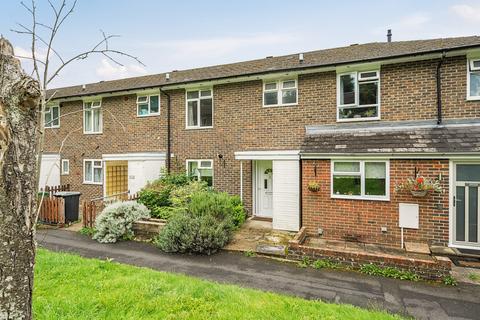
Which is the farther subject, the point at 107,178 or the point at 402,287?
the point at 107,178

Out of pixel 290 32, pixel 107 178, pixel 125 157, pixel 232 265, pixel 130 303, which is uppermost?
pixel 290 32

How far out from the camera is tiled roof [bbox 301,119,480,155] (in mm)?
7291

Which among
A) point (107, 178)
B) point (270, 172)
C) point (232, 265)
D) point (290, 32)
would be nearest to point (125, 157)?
point (107, 178)

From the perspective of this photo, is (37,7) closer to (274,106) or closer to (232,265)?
(232,265)

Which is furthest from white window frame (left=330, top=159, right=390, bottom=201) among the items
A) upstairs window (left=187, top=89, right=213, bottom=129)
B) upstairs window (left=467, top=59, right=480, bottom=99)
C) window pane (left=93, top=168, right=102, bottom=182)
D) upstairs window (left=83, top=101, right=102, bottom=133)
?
upstairs window (left=83, top=101, right=102, bottom=133)

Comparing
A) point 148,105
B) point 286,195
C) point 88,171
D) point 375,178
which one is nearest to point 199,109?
point 148,105

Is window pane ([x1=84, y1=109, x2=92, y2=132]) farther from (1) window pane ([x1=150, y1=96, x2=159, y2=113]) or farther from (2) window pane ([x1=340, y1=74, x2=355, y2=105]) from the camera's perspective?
(2) window pane ([x1=340, y1=74, x2=355, y2=105])

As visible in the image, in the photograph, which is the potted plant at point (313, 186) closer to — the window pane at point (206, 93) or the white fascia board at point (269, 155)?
the white fascia board at point (269, 155)

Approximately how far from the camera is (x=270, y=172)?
10664 millimetres

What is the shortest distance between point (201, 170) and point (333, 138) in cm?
561

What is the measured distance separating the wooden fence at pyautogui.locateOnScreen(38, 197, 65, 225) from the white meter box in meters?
11.3

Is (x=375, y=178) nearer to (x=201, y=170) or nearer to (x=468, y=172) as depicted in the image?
(x=468, y=172)

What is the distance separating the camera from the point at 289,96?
10.3m

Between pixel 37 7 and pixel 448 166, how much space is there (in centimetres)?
876
